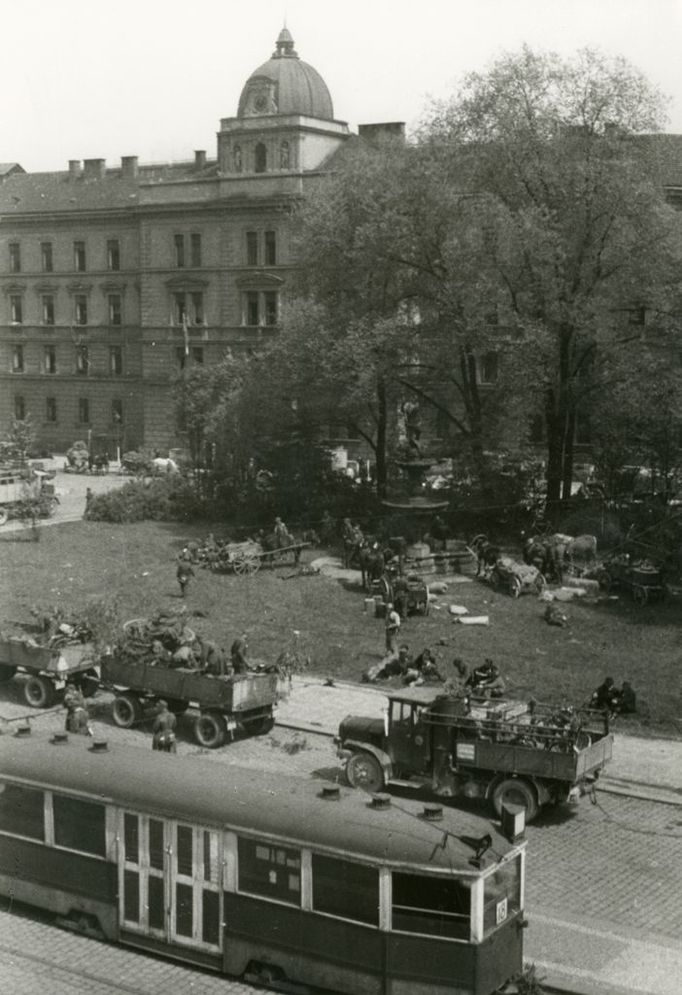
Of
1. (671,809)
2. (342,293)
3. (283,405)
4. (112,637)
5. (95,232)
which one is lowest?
(671,809)

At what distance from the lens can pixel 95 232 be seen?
3113 inches

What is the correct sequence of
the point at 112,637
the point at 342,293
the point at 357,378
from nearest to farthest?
the point at 112,637 < the point at 357,378 < the point at 342,293

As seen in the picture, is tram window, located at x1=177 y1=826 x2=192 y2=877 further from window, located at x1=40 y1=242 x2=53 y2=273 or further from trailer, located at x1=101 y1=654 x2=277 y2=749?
window, located at x1=40 y1=242 x2=53 y2=273

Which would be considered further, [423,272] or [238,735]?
[423,272]

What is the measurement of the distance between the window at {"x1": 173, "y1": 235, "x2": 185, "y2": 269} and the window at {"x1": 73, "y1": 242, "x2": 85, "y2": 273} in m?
8.61

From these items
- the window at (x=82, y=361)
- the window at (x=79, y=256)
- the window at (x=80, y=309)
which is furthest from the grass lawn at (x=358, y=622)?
the window at (x=79, y=256)

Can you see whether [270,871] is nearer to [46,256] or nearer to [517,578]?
[517,578]

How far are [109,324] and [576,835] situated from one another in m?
65.1

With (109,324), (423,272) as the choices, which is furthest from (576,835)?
(109,324)

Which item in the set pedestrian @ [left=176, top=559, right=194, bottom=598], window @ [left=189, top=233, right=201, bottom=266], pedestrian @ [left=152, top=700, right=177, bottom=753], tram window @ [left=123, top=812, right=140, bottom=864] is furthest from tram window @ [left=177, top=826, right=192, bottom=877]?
window @ [left=189, top=233, right=201, bottom=266]

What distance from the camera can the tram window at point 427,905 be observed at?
13.1 metres

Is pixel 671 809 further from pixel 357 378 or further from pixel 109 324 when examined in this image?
pixel 109 324

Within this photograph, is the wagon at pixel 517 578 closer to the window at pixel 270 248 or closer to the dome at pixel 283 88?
the window at pixel 270 248

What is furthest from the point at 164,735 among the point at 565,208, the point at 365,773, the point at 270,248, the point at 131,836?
the point at 270,248
